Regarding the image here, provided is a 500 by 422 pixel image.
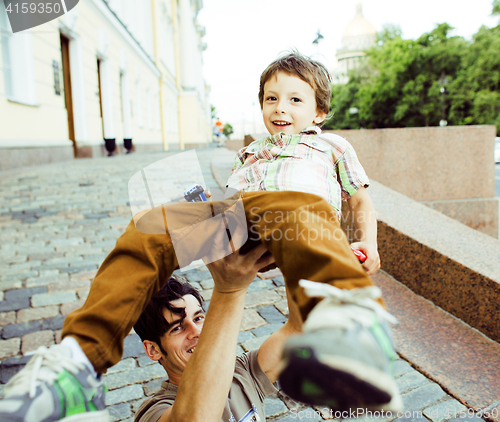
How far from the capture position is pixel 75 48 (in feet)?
45.7

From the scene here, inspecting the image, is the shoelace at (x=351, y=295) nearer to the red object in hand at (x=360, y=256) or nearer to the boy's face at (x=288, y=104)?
the red object in hand at (x=360, y=256)

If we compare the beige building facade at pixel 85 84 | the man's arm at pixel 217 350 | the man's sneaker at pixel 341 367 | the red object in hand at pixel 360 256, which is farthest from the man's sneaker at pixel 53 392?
the beige building facade at pixel 85 84

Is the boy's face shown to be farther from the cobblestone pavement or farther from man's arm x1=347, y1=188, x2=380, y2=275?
the cobblestone pavement

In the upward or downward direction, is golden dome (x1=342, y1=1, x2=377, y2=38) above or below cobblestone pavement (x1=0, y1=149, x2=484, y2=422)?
above

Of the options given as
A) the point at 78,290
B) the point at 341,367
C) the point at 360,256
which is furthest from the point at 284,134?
the point at 78,290

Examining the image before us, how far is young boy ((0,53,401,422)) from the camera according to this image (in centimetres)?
84

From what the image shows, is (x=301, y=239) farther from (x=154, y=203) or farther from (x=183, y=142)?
(x=183, y=142)

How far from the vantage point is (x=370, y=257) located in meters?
1.49

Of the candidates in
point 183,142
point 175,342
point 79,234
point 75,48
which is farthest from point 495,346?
point 183,142

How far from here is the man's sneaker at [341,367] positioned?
0.83 m

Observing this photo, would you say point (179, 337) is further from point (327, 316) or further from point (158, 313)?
point (327, 316)

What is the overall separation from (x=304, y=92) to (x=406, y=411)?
175cm

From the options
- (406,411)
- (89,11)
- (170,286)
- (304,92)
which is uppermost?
(89,11)

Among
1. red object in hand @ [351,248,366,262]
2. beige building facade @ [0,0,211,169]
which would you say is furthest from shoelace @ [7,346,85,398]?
beige building facade @ [0,0,211,169]
